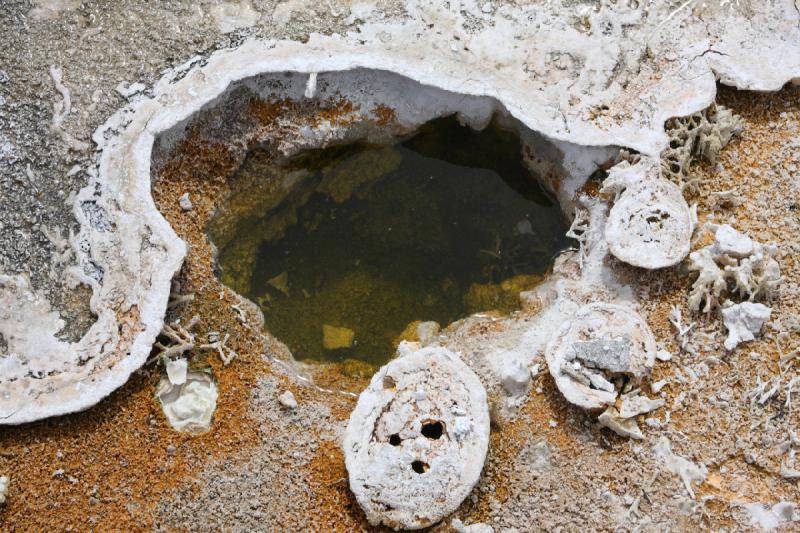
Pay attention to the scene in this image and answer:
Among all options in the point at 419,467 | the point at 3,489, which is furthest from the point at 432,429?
the point at 3,489

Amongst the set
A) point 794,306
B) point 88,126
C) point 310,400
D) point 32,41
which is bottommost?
point 310,400

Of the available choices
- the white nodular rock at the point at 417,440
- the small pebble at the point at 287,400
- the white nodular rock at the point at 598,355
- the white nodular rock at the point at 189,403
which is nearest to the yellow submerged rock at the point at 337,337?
the small pebble at the point at 287,400

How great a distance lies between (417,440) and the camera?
493cm

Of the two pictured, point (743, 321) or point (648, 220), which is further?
point (648, 220)

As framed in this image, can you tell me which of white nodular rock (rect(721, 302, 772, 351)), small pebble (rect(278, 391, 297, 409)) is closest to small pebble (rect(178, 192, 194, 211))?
small pebble (rect(278, 391, 297, 409))

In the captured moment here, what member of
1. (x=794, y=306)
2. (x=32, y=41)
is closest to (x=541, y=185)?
(x=794, y=306)

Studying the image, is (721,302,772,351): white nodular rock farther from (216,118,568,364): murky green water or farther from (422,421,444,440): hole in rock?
(422,421,444,440): hole in rock

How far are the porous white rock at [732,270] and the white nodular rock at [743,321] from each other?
112 mm

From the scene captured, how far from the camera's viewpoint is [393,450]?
492cm

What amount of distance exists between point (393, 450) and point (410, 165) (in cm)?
281

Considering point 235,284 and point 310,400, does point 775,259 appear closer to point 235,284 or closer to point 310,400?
point 310,400

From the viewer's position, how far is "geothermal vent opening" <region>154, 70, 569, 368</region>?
6.07m

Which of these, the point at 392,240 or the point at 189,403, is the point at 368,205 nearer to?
the point at 392,240

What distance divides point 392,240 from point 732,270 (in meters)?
2.77
